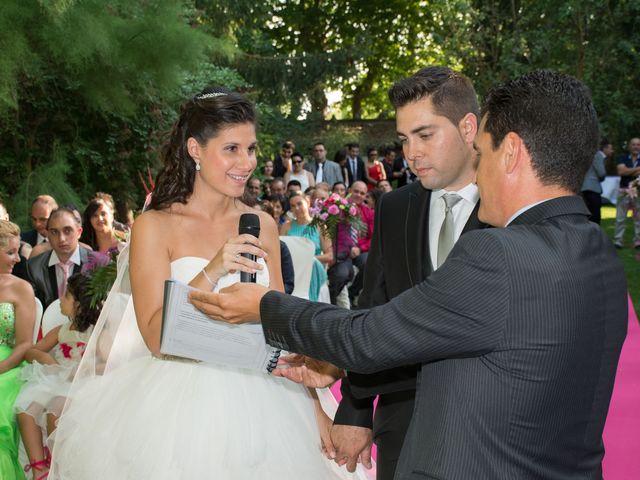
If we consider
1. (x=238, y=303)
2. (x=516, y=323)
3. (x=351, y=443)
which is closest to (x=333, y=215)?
(x=351, y=443)

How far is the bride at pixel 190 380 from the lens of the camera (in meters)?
3.17

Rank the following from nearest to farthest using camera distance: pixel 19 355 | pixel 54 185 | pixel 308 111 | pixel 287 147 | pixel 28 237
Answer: pixel 19 355
pixel 28 237
pixel 54 185
pixel 287 147
pixel 308 111

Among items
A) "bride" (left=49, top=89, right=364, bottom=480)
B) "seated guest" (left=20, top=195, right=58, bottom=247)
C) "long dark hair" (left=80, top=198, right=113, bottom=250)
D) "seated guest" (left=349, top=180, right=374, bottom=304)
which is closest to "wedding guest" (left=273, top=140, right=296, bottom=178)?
"seated guest" (left=349, top=180, right=374, bottom=304)

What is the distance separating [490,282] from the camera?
188 centimetres

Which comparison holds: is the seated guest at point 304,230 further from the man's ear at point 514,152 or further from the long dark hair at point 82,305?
the man's ear at point 514,152

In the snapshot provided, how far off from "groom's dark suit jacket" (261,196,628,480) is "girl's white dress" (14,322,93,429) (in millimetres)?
3536

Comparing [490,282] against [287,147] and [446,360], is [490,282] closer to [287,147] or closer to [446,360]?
[446,360]

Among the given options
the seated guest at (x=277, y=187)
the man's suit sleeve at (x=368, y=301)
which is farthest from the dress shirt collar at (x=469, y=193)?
the seated guest at (x=277, y=187)

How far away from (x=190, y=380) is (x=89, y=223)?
4.89 meters

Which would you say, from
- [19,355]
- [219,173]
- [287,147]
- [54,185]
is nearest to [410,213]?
[219,173]

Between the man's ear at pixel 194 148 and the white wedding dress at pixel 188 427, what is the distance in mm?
515

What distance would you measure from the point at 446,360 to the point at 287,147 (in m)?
15.0

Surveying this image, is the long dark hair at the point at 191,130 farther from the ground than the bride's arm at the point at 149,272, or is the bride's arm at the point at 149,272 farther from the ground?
the long dark hair at the point at 191,130

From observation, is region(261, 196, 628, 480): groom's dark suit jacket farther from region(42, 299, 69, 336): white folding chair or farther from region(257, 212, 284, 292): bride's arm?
region(42, 299, 69, 336): white folding chair
